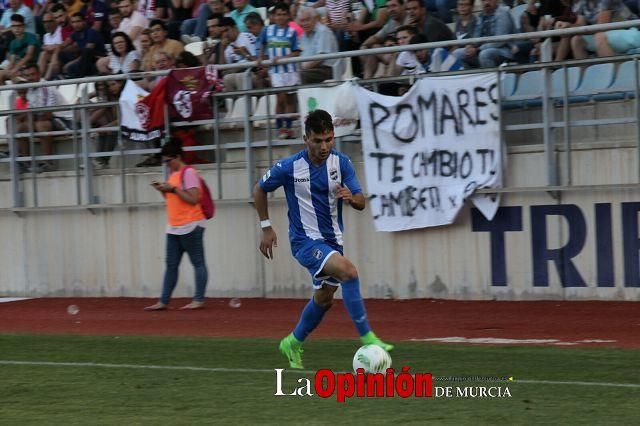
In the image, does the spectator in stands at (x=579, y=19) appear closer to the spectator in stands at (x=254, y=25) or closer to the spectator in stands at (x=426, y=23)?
the spectator in stands at (x=426, y=23)

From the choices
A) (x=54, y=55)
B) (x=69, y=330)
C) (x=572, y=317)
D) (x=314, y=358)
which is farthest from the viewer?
(x=54, y=55)

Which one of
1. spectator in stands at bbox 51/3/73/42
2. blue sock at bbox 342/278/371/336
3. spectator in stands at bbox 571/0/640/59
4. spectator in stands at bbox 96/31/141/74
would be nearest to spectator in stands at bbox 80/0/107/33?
spectator in stands at bbox 51/3/73/42

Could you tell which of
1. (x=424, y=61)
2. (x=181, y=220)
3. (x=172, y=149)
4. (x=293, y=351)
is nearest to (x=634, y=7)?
(x=424, y=61)

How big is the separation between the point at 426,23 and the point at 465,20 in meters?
0.59

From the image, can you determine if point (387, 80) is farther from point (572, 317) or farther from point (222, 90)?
point (572, 317)

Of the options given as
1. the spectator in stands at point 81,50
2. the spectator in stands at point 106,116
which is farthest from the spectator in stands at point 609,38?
the spectator in stands at point 81,50

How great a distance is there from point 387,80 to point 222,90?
9.04ft

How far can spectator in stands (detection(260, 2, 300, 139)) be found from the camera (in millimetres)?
17859

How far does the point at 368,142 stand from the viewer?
55.7 feet

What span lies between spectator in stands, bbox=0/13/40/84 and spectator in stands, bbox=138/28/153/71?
321 centimetres

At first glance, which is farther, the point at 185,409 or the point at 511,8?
the point at 511,8

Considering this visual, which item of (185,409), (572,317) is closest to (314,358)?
(185,409)

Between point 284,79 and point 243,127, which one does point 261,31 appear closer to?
point 284,79

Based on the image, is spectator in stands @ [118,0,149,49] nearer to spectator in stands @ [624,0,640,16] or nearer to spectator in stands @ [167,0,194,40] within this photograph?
spectator in stands @ [167,0,194,40]
